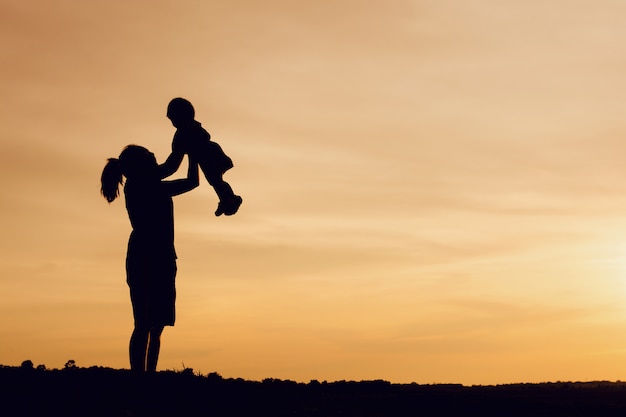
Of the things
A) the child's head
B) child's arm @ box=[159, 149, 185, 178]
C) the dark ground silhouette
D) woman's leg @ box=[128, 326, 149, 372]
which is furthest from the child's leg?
the dark ground silhouette

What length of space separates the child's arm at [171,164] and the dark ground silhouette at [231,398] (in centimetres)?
319

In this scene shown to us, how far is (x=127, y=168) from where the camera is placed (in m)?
14.5

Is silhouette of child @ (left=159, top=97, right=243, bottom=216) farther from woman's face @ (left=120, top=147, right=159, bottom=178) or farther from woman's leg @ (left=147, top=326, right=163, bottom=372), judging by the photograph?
woman's leg @ (left=147, top=326, right=163, bottom=372)

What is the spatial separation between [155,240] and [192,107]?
2291 mm

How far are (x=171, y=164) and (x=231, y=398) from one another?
430 cm

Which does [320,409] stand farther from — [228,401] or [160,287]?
[160,287]

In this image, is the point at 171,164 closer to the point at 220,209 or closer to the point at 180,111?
the point at 180,111

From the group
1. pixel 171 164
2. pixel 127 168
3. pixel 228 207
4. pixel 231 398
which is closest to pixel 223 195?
pixel 228 207

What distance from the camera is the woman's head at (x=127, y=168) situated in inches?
571

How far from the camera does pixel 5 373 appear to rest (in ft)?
44.4

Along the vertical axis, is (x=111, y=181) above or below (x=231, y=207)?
above

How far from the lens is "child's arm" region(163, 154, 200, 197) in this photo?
14547 millimetres

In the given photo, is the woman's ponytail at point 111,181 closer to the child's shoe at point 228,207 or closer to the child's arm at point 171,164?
the child's arm at point 171,164

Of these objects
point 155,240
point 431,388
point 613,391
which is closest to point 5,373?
point 155,240
